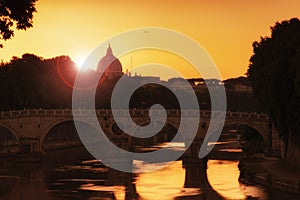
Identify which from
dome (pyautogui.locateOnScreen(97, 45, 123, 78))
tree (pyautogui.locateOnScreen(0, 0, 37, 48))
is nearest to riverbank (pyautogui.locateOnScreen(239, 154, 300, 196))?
tree (pyautogui.locateOnScreen(0, 0, 37, 48))

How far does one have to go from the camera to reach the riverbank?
143ft

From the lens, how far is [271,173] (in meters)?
48.6

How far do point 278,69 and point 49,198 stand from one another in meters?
15.1

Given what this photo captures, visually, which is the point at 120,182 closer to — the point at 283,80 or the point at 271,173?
the point at 271,173

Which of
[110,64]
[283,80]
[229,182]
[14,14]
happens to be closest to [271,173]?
[229,182]

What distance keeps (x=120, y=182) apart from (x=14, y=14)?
102 ft

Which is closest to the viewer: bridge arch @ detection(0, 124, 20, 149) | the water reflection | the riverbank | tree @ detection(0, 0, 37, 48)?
tree @ detection(0, 0, 37, 48)

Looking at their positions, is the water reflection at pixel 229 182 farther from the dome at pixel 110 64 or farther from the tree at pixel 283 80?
the dome at pixel 110 64

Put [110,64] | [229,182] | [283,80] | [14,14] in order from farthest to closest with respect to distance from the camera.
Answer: [110,64], [229,182], [283,80], [14,14]

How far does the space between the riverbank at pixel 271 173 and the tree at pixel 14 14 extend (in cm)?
2316

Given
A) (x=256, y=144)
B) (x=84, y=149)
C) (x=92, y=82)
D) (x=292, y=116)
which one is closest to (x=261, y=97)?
(x=292, y=116)

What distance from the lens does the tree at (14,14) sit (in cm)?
2255

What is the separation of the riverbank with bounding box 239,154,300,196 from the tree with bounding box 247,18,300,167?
1.22 meters

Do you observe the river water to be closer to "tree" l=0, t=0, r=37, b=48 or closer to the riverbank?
the riverbank
